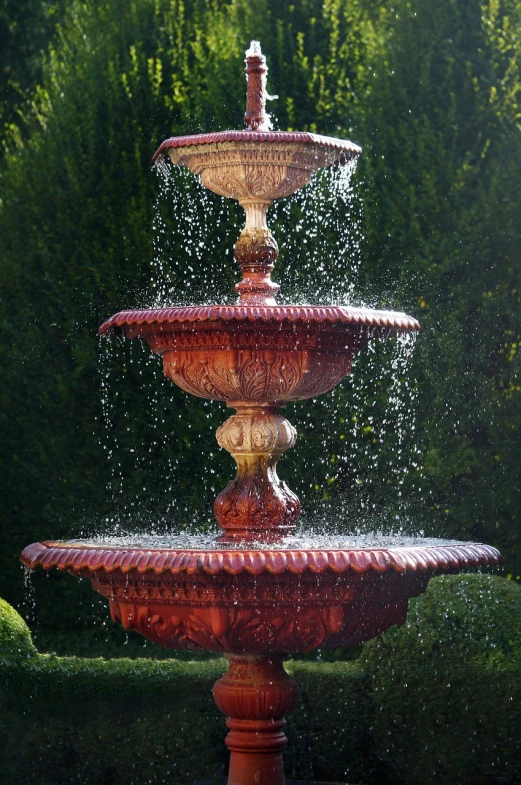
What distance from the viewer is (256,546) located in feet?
20.9

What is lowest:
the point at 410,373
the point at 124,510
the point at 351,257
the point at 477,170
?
the point at 124,510

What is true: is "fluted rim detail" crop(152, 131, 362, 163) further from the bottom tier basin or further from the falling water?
the falling water

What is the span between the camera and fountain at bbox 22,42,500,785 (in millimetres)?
5672

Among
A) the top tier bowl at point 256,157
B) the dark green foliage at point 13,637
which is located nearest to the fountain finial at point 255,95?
the top tier bowl at point 256,157

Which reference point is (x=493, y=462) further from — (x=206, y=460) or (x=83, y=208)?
(x=83, y=208)

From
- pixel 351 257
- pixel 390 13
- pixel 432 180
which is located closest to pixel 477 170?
pixel 432 180

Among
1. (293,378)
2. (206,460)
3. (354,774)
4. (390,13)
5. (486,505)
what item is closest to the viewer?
(293,378)

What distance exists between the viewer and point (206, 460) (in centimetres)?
1066

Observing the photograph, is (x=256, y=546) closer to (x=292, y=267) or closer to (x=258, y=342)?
(x=258, y=342)

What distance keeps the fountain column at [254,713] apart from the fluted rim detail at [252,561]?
979 millimetres

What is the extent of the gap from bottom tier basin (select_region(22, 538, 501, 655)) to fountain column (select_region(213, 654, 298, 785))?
248 millimetres

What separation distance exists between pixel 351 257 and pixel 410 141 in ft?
3.50

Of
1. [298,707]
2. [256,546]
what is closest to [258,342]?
[256,546]

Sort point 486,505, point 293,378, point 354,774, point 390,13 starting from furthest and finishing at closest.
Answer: point 390,13 → point 486,505 → point 354,774 → point 293,378
